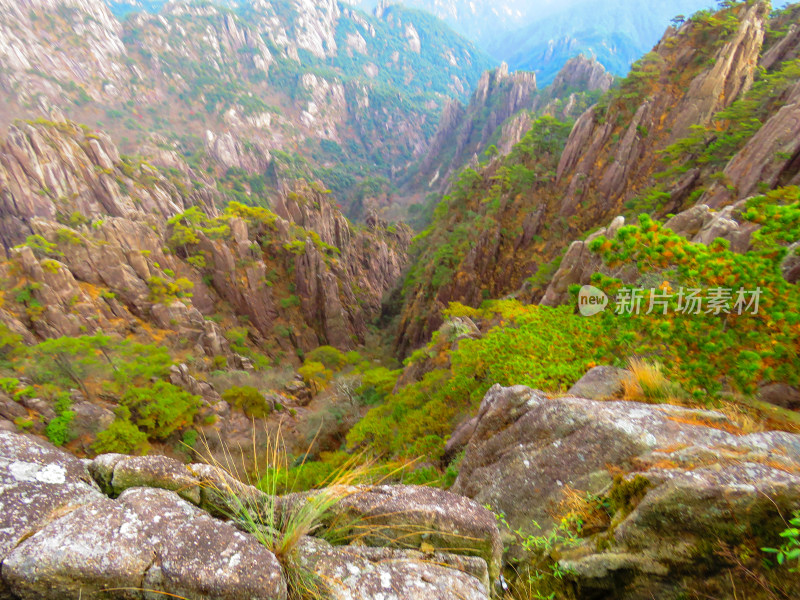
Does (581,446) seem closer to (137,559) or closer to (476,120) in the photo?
(137,559)

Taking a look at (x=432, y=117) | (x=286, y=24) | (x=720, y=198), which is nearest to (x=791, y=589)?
(x=720, y=198)

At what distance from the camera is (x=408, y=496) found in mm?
3234

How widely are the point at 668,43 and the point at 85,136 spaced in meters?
72.0

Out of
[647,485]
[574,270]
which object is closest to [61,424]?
[647,485]

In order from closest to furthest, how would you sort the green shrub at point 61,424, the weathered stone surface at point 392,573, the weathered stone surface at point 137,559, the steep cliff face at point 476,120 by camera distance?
the weathered stone surface at point 137,559
the weathered stone surface at point 392,573
the green shrub at point 61,424
the steep cliff face at point 476,120

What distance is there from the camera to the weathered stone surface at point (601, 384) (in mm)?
5277

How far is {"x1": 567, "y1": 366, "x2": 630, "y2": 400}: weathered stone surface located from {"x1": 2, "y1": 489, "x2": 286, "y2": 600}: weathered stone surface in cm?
497

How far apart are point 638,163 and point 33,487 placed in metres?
35.5

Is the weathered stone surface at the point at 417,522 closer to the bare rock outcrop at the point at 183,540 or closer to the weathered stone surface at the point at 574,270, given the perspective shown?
the bare rock outcrop at the point at 183,540

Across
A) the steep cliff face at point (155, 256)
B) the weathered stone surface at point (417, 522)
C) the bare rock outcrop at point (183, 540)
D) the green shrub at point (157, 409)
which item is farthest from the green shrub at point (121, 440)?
the weathered stone surface at point (417, 522)

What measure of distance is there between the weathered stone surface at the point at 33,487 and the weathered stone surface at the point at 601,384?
5.91 metres

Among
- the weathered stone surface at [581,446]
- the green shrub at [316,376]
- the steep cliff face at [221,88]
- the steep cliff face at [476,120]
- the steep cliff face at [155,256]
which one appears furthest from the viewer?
the steep cliff face at [476,120]

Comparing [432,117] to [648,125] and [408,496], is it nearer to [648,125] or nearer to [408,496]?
[648,125]


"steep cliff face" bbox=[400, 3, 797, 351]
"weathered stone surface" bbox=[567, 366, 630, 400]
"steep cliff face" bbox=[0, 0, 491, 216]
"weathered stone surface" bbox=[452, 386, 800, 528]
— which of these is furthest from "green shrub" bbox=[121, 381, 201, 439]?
"steep cliff face" bbox=[0, 0, 491, 216]
